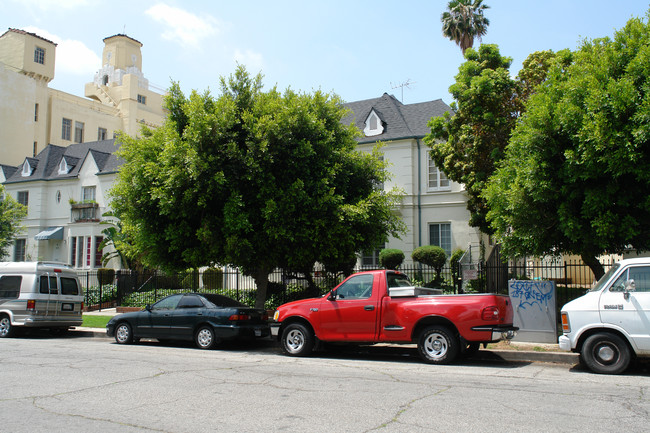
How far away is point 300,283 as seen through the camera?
20891 millimetres

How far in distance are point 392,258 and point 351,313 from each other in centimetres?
1367

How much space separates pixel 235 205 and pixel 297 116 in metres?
2.97

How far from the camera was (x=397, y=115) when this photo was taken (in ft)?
93.4

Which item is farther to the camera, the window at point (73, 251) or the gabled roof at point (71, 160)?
the gabled roof at point (71, 160)

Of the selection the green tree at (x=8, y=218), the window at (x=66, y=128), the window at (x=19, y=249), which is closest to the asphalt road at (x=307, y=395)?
the green tree at (x=8, y=218)

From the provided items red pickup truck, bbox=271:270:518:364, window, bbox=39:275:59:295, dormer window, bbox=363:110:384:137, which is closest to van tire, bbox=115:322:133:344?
window, bbox=39:275:59:295

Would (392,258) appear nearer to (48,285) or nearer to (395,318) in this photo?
(395,318)

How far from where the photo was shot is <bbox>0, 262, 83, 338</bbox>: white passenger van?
15.5 m

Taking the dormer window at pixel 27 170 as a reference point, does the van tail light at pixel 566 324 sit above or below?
below

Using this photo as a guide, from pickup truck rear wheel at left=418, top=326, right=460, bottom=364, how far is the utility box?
10.8 ft

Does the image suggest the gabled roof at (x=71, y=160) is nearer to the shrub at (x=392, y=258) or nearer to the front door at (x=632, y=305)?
the shrub at (x=392, y=258)

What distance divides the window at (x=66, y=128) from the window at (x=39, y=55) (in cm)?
594

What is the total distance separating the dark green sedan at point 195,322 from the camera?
12852 millimetres

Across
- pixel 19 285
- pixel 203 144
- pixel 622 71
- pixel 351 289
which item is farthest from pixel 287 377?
pixel 19 285
